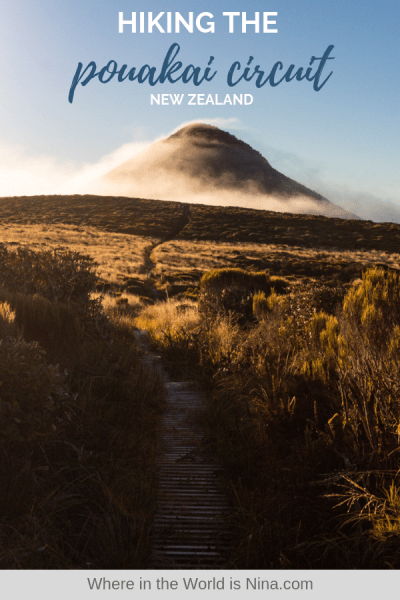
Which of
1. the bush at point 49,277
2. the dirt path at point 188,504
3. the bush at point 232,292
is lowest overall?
the dirt path at point 188,504

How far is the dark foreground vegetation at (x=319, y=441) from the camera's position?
8.03ft

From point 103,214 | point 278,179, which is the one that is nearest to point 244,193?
point 278,179

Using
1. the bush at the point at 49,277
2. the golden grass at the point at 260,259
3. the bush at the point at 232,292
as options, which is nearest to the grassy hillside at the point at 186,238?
the golden grass at the point at 260,259

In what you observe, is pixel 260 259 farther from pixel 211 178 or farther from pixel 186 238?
pixel 211 178

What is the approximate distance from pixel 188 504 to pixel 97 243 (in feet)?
150

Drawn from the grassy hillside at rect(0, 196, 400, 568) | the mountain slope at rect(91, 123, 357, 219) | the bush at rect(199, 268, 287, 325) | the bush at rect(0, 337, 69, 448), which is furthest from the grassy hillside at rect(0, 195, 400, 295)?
the mountain slope at rect(91, 123, 357, 219)

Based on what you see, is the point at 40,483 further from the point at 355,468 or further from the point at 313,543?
the point at 355,468

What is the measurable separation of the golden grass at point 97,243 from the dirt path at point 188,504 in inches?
922

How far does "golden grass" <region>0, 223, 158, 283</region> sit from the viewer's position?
32750mm

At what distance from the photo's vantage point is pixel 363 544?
96.3 inches

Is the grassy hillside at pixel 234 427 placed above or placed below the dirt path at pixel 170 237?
below

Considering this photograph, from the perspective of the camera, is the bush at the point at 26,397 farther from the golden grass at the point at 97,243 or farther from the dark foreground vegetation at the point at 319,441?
the golden grass at the point at 97,243

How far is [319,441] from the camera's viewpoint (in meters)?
3.25

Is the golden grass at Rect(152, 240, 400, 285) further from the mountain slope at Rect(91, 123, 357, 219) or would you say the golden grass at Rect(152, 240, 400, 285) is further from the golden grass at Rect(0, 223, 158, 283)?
the mountain slope at Rect(91, 123, 357, 219)
